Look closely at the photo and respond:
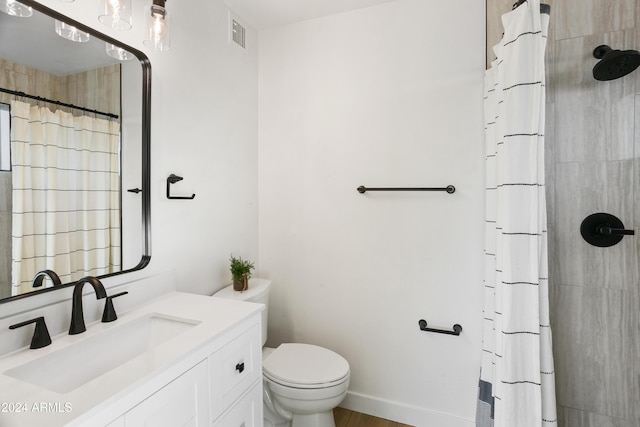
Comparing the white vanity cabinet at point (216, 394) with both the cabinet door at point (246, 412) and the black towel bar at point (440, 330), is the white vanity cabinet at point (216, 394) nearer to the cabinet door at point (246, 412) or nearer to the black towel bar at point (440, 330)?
the cabinet door at point (246, 412)

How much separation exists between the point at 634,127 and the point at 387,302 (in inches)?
54.3

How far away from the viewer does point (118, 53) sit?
1239 mm

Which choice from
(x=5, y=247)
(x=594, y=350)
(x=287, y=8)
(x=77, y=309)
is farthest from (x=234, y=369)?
(x=287, y=8)

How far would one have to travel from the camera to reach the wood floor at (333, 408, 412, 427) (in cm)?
185

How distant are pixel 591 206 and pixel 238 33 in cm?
205

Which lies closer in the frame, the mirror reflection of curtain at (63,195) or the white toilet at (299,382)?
the mirror reflection of curtain at (63,195)

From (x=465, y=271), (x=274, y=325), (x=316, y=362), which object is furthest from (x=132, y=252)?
(x=465, y=271)

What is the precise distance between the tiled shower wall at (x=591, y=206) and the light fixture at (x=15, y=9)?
1.97 m

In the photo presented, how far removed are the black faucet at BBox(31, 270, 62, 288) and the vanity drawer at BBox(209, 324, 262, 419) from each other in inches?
22.3

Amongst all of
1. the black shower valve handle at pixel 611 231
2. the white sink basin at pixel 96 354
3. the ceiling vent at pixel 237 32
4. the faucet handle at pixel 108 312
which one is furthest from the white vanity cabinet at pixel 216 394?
the ceiling vent at pixel 237 32

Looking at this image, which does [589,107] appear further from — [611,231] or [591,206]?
[611,231]

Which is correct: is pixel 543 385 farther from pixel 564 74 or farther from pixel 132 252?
pixel 132 252

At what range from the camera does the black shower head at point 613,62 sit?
3.98ft

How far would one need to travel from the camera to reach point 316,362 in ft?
5.38
